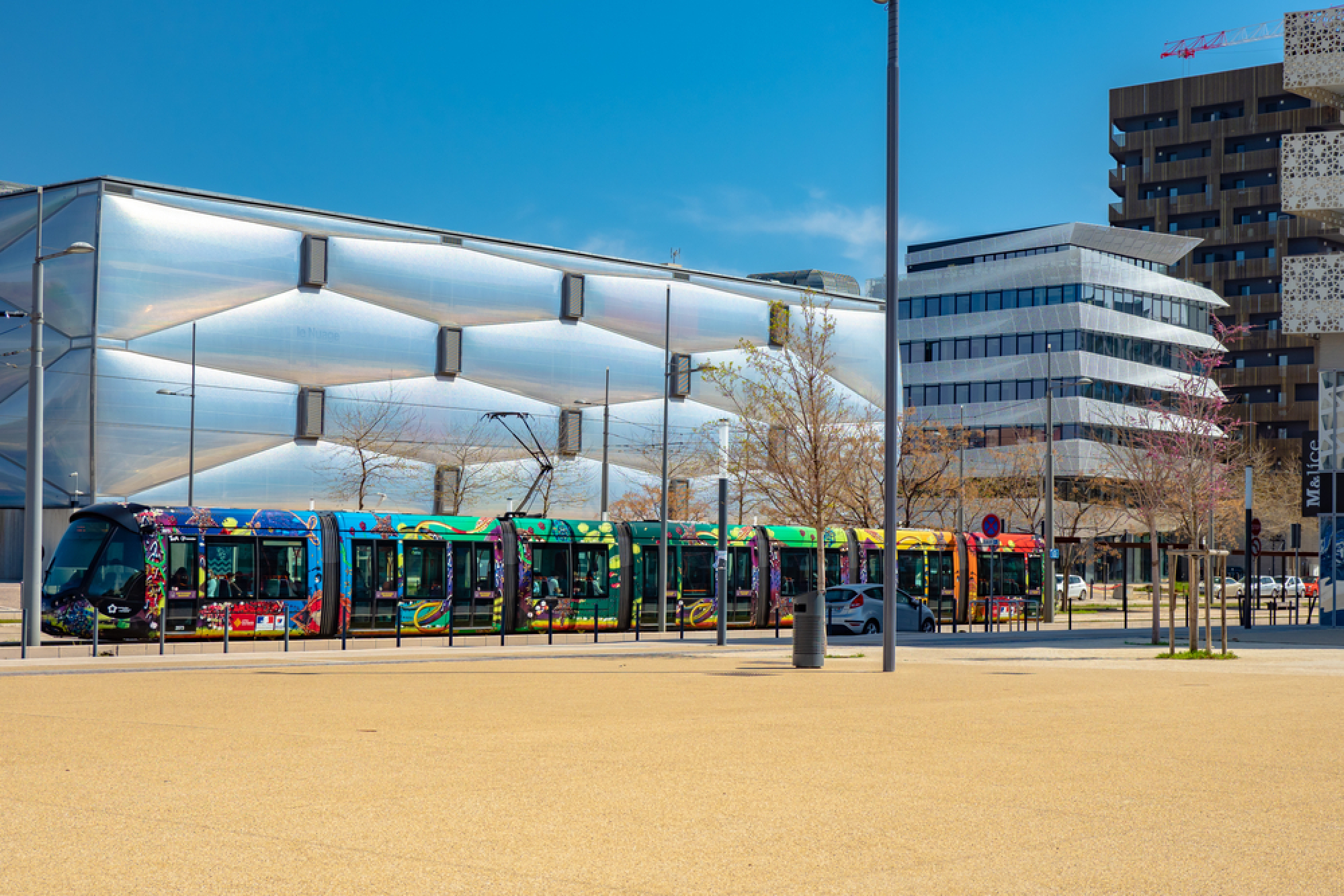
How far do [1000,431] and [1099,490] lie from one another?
795cm

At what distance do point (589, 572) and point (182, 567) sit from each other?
960 cm

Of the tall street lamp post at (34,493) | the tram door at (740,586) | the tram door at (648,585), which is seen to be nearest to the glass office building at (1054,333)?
the tram door at (740,586)

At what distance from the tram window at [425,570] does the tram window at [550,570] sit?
2457mm

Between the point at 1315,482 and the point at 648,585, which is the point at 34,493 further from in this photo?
the point at 1315,482

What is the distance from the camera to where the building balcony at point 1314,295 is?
4441cm

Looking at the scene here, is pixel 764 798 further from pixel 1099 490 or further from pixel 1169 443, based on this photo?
pixel 1099 490

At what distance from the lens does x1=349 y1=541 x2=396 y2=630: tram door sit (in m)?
29.8

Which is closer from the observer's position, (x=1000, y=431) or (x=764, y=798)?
(x=764, y=798)

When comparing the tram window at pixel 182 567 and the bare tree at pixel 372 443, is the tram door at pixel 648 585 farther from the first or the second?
the bare tree at pixel 372 443

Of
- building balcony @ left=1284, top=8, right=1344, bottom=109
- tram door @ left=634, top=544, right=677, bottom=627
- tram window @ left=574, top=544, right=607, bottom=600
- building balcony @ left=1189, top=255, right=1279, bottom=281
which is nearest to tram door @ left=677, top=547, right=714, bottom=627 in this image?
tram door @ left=634, top=544, right=677, bottom=627

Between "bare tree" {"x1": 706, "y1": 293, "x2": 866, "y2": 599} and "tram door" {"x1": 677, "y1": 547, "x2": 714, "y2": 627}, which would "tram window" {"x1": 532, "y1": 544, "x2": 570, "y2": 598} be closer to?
"tram door" {"x1": 677, "y1": 547, "x2": 714, "y2": 627}

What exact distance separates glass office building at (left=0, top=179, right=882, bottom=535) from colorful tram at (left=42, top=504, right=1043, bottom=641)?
82.8ft

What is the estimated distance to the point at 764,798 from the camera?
8312 millimetres

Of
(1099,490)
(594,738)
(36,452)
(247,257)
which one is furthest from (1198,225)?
(594,738)
